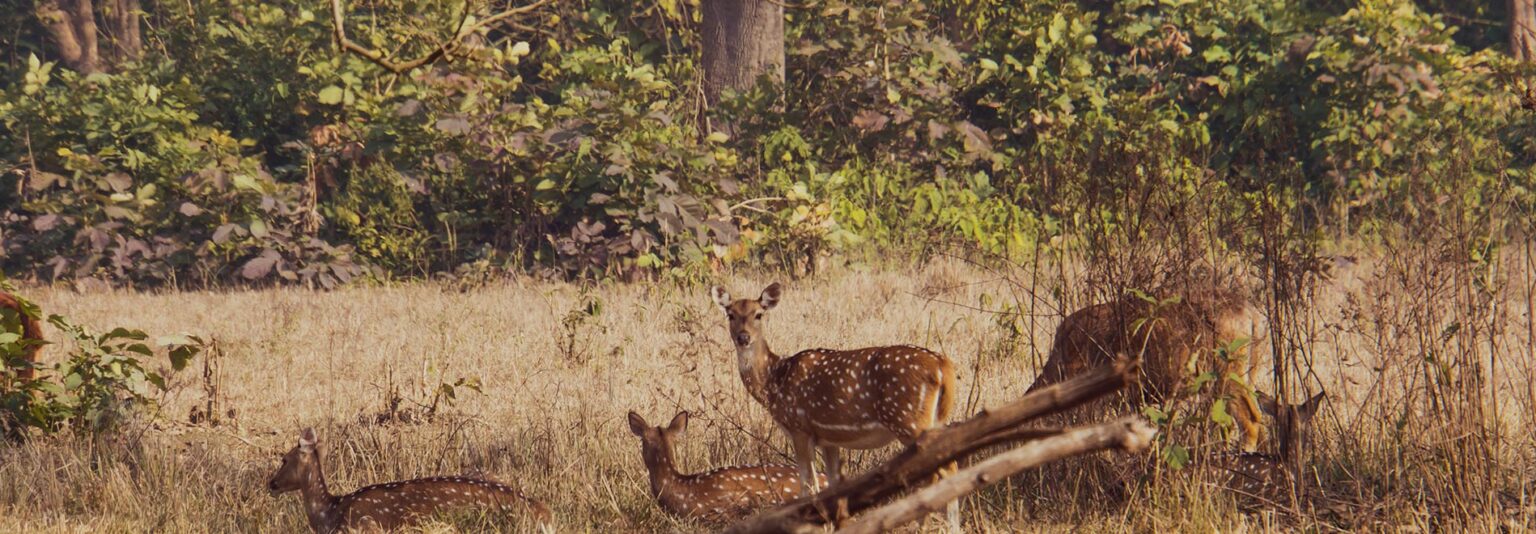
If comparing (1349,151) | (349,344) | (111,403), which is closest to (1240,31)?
(1349,151)

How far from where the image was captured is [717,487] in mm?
6668

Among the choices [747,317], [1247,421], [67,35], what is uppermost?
[67,35]

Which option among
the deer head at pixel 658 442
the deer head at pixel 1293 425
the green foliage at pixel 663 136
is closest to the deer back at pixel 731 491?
the deer head at pixel 658 442

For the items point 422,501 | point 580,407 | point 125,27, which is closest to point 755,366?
point 580,407

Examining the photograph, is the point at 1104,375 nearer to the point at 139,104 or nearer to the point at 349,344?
the point at 349,344

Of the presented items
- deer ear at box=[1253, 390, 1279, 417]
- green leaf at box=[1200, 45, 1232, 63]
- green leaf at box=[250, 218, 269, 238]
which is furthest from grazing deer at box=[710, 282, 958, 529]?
green leaf at box=[1200, 45, 1232, 63]

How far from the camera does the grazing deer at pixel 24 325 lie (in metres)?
7.59

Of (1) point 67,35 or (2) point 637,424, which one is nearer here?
(2) point 637,424

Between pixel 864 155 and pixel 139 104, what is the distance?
7583mm

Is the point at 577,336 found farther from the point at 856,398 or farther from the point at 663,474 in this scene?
the point at 856,398

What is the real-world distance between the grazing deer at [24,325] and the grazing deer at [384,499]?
1.91m

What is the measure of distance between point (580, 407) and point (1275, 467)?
145 inches

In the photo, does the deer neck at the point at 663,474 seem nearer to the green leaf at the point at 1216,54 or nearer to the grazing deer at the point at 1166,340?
the grazing deer at the point at 1166,340

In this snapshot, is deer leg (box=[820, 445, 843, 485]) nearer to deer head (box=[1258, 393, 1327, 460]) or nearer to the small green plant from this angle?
deer head (box=[1258, 393, 1327, 460])
